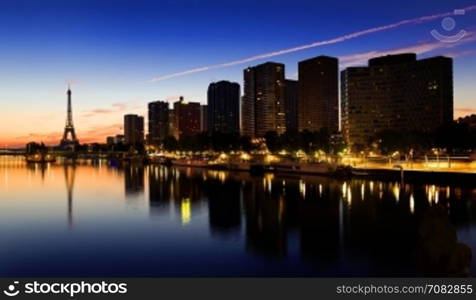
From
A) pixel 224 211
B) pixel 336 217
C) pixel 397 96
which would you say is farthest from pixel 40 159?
pixel 336 217

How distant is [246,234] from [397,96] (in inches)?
6258

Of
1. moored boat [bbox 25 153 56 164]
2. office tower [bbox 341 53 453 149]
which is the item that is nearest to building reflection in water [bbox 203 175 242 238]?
office tower [bbox 341 53 453 149]

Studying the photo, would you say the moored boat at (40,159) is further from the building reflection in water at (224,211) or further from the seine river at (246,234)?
the building reflection in water at (224,211)

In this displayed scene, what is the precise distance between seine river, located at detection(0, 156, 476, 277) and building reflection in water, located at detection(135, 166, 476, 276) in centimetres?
6

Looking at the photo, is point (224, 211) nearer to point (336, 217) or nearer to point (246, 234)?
point (336, 217)

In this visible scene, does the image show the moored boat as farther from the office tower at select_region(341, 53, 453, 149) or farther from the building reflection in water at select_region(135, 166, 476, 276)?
the building reflection in water at select_region(135, 166, 476, 276)

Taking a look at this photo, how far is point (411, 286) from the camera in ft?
31.9

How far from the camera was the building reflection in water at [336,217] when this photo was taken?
56.3 feet

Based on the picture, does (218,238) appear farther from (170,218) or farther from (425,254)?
(425,254)

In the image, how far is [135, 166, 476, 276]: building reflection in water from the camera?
1717 cm

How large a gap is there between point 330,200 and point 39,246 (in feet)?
75.7

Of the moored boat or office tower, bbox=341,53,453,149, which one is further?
the moored boat

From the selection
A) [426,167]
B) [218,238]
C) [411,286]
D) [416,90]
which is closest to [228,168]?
[426,167]

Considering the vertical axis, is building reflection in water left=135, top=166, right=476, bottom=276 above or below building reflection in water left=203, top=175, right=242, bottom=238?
above
